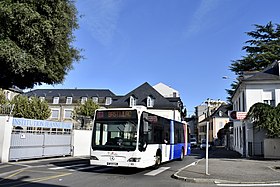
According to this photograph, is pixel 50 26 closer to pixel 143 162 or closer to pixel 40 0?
pixel 40 0

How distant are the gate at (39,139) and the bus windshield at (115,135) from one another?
25.5 feet

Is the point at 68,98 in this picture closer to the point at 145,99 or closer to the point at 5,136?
the point at 145,99

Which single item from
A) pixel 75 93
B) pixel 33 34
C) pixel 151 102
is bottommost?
pixel 33 34

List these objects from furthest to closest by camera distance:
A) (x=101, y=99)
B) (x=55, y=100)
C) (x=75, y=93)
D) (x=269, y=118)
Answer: (x=75, y=93), (x=55, y=100), (x=101, y=99), (x=269, y=118)

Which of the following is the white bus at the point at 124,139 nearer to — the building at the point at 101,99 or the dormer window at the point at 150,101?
the dormer window at the point at 150,101

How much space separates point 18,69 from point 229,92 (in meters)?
40.7

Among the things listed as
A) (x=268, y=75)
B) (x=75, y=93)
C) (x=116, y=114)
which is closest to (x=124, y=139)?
(x=116, y=114)

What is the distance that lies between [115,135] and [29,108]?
122 feet

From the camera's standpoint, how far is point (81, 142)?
27672mm

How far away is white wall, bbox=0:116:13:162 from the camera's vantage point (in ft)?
59.7

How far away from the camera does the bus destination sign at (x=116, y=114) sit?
13.9m

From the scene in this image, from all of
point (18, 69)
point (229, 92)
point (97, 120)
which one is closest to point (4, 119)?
point (97, 120)

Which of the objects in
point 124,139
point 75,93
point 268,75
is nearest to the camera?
point 124,139

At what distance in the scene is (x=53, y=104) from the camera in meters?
71.4
